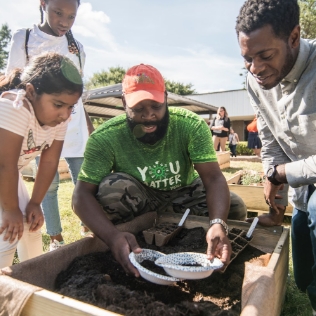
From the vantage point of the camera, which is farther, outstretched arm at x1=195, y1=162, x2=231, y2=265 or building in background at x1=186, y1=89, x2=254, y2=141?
building in background at x1=186, y1=89, x2=254, y2=141

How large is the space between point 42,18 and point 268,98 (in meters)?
1.79

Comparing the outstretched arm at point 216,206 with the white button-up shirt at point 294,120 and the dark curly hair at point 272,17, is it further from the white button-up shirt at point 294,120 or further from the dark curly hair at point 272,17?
the dark curly hair at point 272,17

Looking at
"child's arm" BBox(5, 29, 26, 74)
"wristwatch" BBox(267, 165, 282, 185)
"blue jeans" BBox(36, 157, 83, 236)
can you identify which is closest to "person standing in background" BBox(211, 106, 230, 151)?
"blue jeans" BBox(36, 157, 83, 236)

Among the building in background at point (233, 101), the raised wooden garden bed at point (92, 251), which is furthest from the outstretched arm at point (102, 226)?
the building in background at point (233, 101)

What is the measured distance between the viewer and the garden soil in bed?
1.23 meters

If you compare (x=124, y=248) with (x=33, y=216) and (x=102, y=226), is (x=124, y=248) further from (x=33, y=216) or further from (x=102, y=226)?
(x=33, y=216)

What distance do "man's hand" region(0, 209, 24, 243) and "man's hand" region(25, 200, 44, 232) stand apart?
0.64 feet

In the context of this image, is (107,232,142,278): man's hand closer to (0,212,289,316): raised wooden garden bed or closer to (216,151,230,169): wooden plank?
(0,212,289,316): raised wooden garden bed

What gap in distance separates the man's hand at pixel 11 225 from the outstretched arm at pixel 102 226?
329 millimetres

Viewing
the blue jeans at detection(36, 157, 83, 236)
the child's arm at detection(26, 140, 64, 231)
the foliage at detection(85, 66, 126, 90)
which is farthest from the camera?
the foliage at detection(85, 66, 126, 90)

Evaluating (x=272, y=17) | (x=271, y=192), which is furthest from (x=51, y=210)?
(x=272, y=17)

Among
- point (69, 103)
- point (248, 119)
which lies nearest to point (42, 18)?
point (69, 103)

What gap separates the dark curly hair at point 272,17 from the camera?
5.13 feet

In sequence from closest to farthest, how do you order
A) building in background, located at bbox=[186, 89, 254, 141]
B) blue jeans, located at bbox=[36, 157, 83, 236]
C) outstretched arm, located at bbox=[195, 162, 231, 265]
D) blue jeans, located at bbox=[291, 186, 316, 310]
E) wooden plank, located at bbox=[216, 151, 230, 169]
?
outstretched arm, located at bbox=[195, 162, 231, 265]
blue jeans, located at bbox=[291, 186, 316, 310]
blue jeans, located at bbox=[36, 157, 83, 236]
wooden plank, located at bbox=[216, 151, 230, 169]
building in background, located at bbox=[186, 89, 254, 141]
